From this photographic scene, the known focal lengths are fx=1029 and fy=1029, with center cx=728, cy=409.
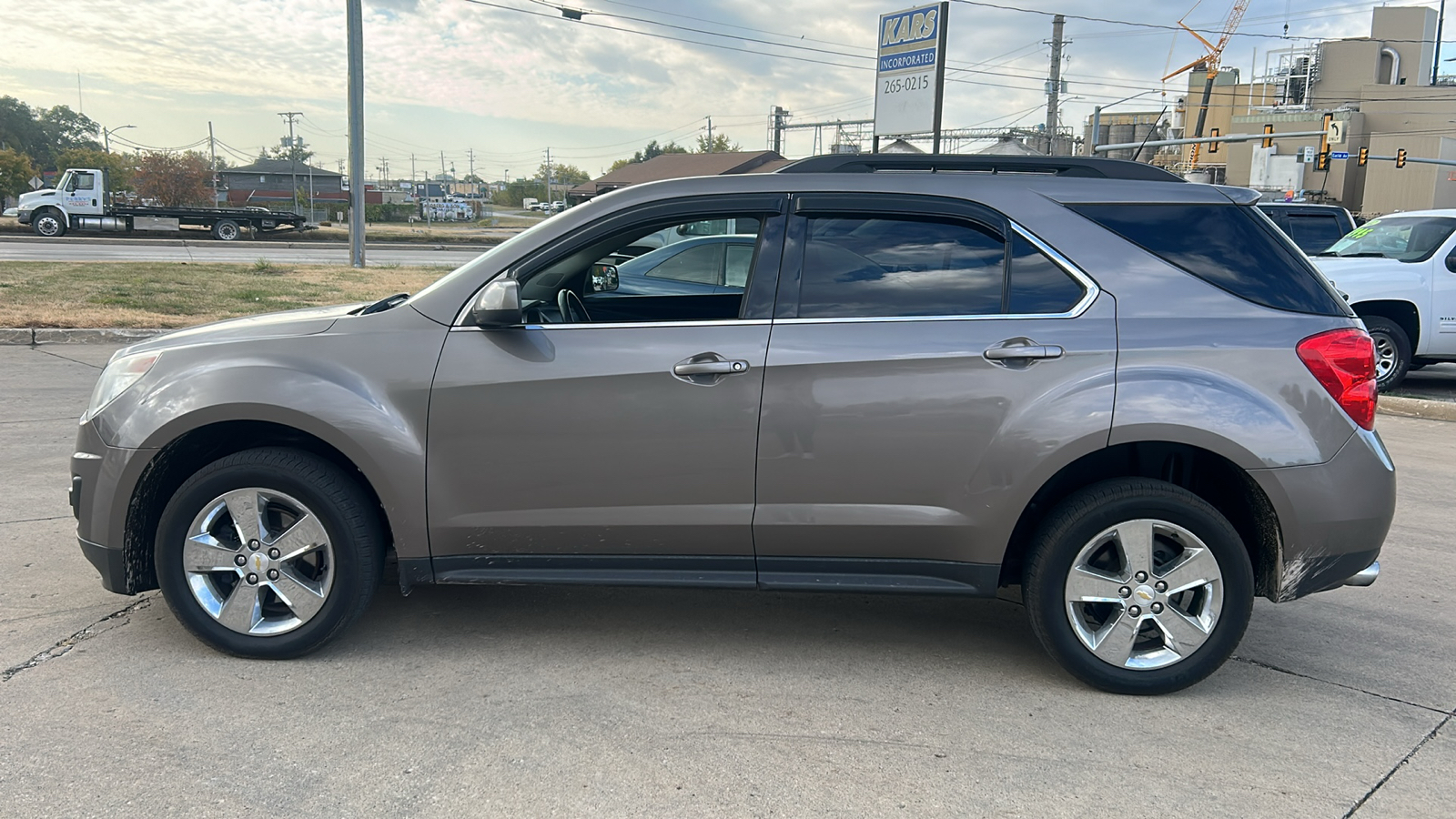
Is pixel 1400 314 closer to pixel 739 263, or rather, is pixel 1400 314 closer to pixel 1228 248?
pixel 1228 248

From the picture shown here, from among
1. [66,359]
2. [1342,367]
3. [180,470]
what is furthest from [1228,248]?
A: [66,359]

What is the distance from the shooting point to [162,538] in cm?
369

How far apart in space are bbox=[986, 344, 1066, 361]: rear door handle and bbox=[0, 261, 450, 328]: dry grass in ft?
31.4

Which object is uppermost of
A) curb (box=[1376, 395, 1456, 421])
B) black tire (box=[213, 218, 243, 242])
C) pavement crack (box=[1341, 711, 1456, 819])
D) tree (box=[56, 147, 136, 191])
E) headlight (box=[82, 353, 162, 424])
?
tree (box=[56, 147, 136, 191])

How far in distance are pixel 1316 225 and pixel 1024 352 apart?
13.7m

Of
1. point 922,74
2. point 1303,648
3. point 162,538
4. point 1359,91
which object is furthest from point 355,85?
point 1359,91

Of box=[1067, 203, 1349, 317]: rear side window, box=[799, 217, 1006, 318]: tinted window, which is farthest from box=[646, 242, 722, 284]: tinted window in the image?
box=[1067, 203, 1349, 317]: rear side window

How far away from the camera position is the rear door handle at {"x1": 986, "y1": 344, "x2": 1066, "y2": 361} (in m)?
3.52

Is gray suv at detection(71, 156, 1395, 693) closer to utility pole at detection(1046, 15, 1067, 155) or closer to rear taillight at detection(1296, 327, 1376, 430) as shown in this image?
rear taillight at detection(1296, 327, 1376, 430)

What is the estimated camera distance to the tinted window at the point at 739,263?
3874mm

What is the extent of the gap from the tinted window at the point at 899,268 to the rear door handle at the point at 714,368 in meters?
0.31

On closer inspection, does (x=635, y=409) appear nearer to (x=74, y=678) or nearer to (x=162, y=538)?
(x=162, y=538)

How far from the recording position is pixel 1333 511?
3514 mm

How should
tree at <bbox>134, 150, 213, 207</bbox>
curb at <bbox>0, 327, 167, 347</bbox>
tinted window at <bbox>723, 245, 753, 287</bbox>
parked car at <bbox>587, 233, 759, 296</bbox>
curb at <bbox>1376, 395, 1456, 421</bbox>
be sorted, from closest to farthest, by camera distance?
tinted window at <bbox>723, 245, 753, 287</bbox>
parked car at <bbox>587, 233, 759, 296</bbox>
curb at <bbox>1376, 395, 1456, 421</bbox>
curb at <bbox>0, 327, 167, 347</bbox>
tree at <bbox>134, 150, 213, 207</bbox>
